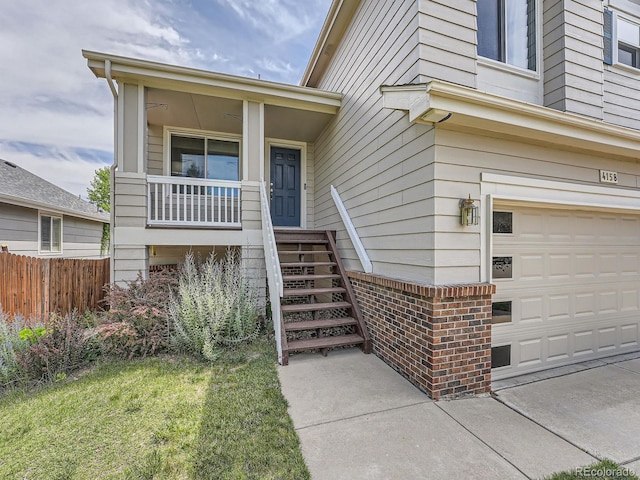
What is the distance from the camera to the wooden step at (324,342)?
12.7 ft

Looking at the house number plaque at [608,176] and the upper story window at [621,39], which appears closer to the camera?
the house number plaque at [608,176]

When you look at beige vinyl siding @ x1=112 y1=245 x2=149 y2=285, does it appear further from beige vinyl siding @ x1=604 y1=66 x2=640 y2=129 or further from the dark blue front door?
beige vinyl siding @ x1=604 y1=66 x2=640 y2=129

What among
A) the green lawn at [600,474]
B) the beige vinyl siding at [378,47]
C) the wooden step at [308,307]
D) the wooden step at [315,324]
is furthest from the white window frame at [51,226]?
the green lawn at [600,474]

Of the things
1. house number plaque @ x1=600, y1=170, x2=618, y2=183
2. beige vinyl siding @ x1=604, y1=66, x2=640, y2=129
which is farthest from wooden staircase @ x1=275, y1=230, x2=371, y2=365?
beige vinyl siding @ x1=604, y1=66, x2=640, y2=129

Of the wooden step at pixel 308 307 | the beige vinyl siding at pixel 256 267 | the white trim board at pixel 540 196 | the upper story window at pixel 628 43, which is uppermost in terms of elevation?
the upper story window at pixel 628 43

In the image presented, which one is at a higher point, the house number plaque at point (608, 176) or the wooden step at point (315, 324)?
the house number plaque at point (608, 176)

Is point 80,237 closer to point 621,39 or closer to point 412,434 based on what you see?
point 412,434

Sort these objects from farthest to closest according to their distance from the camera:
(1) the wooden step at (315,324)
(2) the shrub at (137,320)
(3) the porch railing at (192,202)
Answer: (3) the porch railing at (192,202)
(1) the wooden step at (315,324)
(2) the shrub at (137,320)

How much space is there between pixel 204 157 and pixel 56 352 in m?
4.90

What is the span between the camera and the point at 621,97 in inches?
175

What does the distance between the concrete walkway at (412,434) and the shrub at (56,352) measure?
8.77ft

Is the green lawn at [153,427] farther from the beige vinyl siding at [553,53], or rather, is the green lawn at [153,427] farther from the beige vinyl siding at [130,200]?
the beige vinyl siding at [553,53]

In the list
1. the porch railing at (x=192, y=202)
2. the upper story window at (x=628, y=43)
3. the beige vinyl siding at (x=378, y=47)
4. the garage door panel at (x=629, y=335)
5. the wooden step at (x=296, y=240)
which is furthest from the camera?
the wooden step at (x=296, y=240)

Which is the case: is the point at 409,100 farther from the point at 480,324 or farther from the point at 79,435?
the point at 79,435
